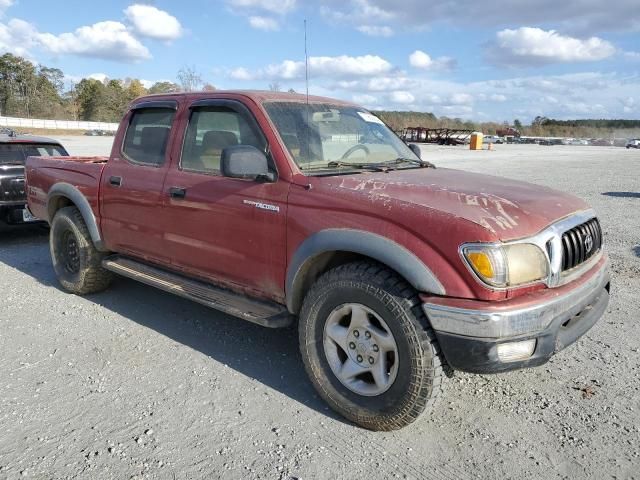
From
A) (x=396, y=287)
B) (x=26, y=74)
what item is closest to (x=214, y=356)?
(x=396, y=287)

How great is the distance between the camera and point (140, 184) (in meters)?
4.43

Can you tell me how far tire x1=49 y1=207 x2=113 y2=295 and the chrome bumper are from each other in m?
3.68

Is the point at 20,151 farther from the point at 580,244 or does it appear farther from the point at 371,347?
the point at 580,244

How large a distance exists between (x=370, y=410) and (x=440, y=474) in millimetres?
514

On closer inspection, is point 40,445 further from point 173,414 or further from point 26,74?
point 26,74

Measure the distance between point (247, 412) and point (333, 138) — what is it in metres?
2.01

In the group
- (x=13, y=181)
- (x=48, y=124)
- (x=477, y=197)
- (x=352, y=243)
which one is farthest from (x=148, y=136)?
(x=48, y=124)

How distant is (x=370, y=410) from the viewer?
3029 mm

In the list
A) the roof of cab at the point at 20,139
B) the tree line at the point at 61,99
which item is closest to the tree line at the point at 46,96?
the tree line at the point at 61,99

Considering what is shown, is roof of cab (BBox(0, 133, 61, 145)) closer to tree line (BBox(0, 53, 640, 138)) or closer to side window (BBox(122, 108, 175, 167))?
side window (BBox(122, 108, 175, 167))

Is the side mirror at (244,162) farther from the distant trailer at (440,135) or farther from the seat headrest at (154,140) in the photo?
the distant trailer at (440,135)

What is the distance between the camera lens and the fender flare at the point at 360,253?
9.04ft

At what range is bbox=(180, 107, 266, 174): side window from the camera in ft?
12.5

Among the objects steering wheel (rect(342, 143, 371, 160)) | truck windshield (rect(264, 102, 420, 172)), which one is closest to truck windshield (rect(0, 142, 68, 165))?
truck windshield (rect(264, 102, 420, 172))
